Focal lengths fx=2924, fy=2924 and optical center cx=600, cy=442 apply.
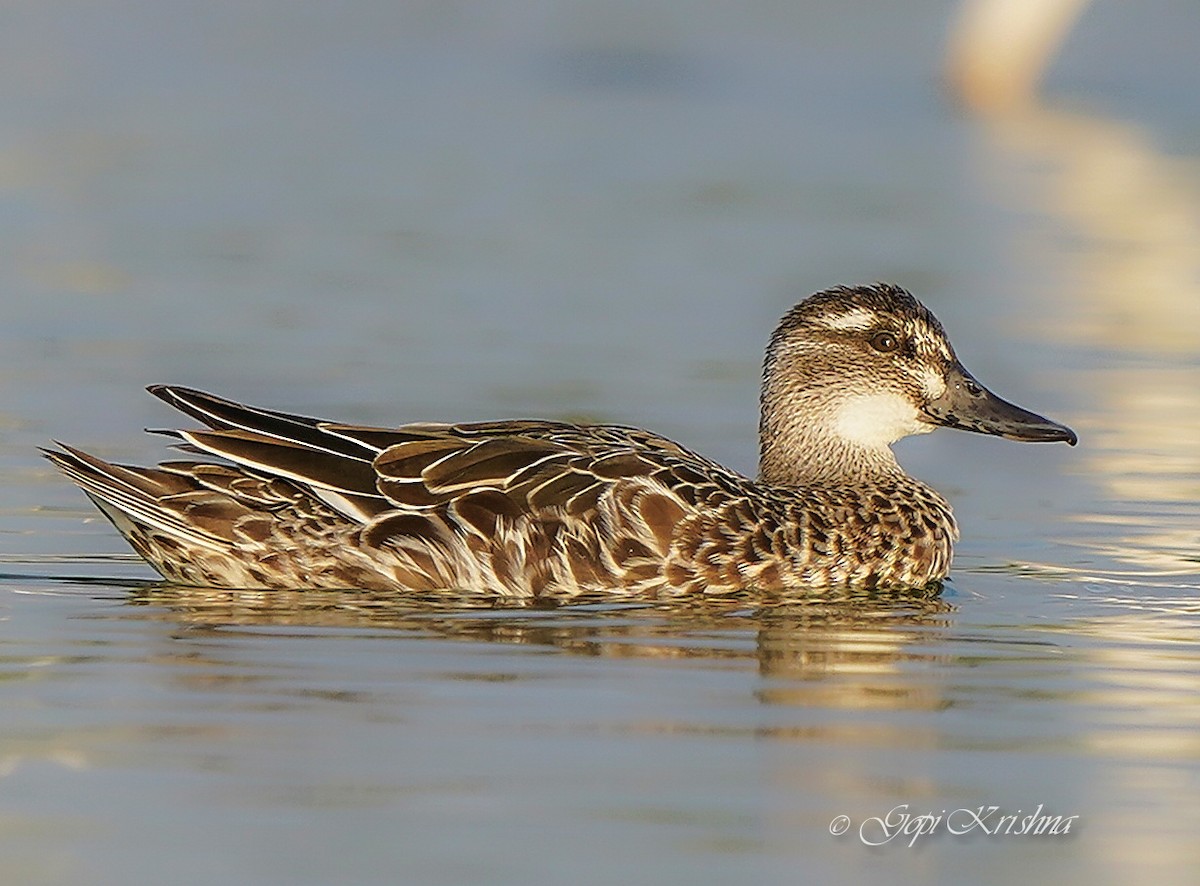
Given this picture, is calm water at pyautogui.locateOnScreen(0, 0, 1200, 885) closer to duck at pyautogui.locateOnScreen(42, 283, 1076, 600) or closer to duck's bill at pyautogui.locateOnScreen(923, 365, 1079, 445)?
duck at pyautogui.locateOnScreen(42, 283, 1076, 600)

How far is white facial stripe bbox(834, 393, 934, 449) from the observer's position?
10.8 m

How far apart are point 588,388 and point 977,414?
305 cm

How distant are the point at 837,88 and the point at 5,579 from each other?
16305mm

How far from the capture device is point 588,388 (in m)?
13.4

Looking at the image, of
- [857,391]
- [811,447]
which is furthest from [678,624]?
[857,391]

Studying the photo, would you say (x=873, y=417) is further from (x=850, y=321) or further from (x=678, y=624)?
(x=678, y=624)

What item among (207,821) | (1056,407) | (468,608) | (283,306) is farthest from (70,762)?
(283,306)

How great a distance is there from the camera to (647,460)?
9.94 meters

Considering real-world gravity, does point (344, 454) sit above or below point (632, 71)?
below

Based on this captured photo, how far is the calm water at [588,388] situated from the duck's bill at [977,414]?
0.46 meters

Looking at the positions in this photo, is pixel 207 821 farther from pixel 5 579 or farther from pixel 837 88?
pixel 837 88

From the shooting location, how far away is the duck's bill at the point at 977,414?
1073 centimetres

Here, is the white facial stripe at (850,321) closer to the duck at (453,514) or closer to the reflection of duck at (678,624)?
the duck at (453,514)

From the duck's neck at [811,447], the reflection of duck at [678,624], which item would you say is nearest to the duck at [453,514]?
the reflection of duck at [678,624]
